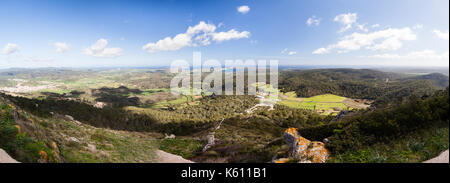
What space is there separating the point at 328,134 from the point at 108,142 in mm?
16176

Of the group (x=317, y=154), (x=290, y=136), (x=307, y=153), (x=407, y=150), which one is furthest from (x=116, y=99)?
(x=407, y=150)

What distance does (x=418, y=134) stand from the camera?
713 centimetres

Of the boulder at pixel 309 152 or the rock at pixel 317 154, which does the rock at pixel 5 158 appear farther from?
the rock at pixel 317 154

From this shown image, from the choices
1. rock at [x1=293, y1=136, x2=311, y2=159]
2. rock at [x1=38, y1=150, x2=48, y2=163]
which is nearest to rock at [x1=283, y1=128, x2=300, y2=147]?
rock at [x1=293, y1=136, x2=311, y2=159]

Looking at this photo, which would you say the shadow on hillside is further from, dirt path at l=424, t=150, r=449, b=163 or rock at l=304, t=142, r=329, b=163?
dirt path at l=424, t=150, r=449, b=163

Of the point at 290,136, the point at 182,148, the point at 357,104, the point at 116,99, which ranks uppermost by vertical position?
the point at 290,136

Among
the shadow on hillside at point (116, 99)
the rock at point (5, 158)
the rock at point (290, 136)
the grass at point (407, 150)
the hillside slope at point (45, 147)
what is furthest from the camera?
the shadow on hillside at point (116, 99)

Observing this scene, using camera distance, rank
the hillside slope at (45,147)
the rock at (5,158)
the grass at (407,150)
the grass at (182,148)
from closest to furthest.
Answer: the rock at (5,158) < the grass at (407,150) < the hillside slope at (45,147) < the grass at (182,148)

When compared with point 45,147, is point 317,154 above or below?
below

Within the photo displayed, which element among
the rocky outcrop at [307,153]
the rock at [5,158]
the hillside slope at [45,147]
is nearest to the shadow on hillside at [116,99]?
the hillside slope at [45,147]

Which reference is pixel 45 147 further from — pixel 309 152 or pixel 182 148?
pixel 309 152

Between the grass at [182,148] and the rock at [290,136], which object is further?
the grass at [182,148]
